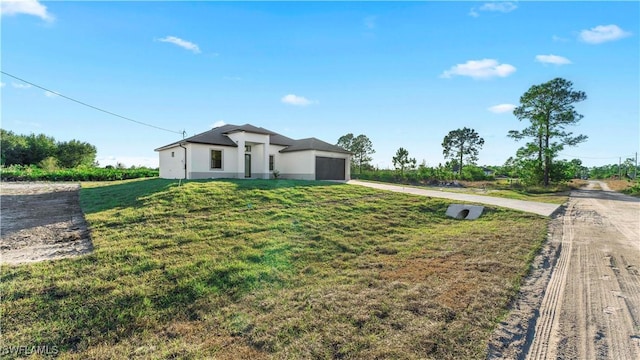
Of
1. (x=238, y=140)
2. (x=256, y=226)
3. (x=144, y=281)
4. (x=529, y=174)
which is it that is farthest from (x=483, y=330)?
(x=529, y=174)

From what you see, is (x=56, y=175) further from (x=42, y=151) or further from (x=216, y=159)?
(x=42, y=151)

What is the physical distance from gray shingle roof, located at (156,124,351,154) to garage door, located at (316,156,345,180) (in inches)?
31.8

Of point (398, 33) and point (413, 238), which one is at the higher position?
point (398, 33)

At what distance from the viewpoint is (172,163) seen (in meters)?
19.7

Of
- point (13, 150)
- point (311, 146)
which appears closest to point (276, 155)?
point (311, 146)

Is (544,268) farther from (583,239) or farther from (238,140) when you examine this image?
(238,140)

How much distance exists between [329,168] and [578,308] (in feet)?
59.7

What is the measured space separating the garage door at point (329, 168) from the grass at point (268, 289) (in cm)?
1228

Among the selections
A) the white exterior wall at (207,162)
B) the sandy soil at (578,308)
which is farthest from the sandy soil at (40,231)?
the sandy soil at (578,308)

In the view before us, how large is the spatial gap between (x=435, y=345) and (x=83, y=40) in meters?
15.4

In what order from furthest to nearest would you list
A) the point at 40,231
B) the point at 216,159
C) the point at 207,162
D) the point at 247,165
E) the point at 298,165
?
the point at 298,165 < the point at 247,165 < the point at 216,159 < the point at 207,162 < the point at 40,231

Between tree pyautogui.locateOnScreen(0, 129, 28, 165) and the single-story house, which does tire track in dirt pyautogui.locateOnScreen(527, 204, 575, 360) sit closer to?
the single-story house

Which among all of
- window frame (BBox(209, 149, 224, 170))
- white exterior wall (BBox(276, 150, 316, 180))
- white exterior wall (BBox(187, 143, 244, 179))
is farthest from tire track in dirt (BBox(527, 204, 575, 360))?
window frame (BBox(209, 149, 224, 170))

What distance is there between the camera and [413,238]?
7.66 meters
